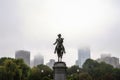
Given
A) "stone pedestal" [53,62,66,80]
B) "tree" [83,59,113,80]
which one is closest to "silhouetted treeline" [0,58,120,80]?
"tree" [83,59,113,80]

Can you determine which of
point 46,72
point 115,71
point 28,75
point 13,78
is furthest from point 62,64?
point 115,71

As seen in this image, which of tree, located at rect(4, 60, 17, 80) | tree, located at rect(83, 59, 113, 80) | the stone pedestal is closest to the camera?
the stone pedestal

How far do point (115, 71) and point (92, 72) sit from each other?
937cm

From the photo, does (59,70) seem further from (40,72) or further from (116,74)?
(116,74)

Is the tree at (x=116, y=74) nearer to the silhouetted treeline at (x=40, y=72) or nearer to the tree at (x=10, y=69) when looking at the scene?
the silhouetted treeline at (x=40, y=72)

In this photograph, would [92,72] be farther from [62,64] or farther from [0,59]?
[62,64]

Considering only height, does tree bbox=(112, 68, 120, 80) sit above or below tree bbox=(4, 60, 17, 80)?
above

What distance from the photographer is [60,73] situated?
43.5 metres

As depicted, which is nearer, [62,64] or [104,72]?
[62,64]

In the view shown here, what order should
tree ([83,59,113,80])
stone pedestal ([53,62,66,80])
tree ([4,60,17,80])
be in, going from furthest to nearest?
tree ([83,59,113,80])
tree ([4,60,17,80])
stone pedestal ([53,62,66,80])

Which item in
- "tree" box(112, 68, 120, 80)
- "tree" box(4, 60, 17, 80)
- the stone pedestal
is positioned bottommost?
the stone pedestal

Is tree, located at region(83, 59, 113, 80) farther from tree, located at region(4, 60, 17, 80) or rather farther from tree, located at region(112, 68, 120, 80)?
tree, located at region(4, 60, 17, 80)

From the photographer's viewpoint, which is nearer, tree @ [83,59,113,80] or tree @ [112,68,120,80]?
tree @ [112,68,120,80]

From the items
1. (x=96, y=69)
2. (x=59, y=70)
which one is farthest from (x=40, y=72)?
(x=59, y=70)
